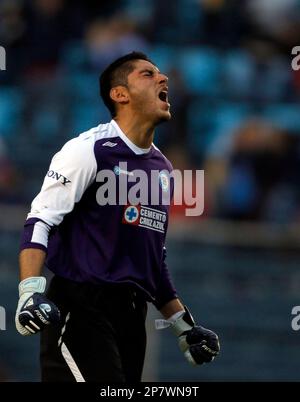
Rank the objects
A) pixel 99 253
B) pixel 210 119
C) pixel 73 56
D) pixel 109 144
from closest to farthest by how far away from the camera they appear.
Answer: pixel 99 253, pixel 109 144, pixel 210 119, pixel 73 56

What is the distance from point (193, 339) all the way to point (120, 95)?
1.46 meters

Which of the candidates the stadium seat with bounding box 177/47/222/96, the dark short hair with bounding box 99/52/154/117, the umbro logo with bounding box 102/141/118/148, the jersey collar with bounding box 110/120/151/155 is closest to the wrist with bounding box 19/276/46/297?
the umbro logo with bounding box 102/141/118/148

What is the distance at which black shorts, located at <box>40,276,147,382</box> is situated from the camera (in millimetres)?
6426

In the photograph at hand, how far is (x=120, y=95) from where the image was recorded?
7.06m

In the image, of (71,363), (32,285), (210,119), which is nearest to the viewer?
(32,285)

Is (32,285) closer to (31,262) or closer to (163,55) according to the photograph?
(31,262)

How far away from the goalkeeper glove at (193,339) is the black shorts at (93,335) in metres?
0.41

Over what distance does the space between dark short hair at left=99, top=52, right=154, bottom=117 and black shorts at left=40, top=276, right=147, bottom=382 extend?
1.12m

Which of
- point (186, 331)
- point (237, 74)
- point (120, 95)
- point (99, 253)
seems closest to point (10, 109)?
point (237, 74)

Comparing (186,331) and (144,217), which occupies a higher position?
(144,217)

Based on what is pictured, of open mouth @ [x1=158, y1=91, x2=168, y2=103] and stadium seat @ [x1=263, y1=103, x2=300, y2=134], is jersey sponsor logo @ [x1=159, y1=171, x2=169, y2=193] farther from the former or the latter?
stadium seat @ [x1=263, y1=103, x2=300, y2=134]

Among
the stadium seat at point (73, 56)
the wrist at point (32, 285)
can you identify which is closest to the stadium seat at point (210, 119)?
the stadium seat at point (73, 56)

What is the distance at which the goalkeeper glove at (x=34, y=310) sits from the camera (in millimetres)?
6035

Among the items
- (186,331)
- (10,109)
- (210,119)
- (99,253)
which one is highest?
(10,109)
